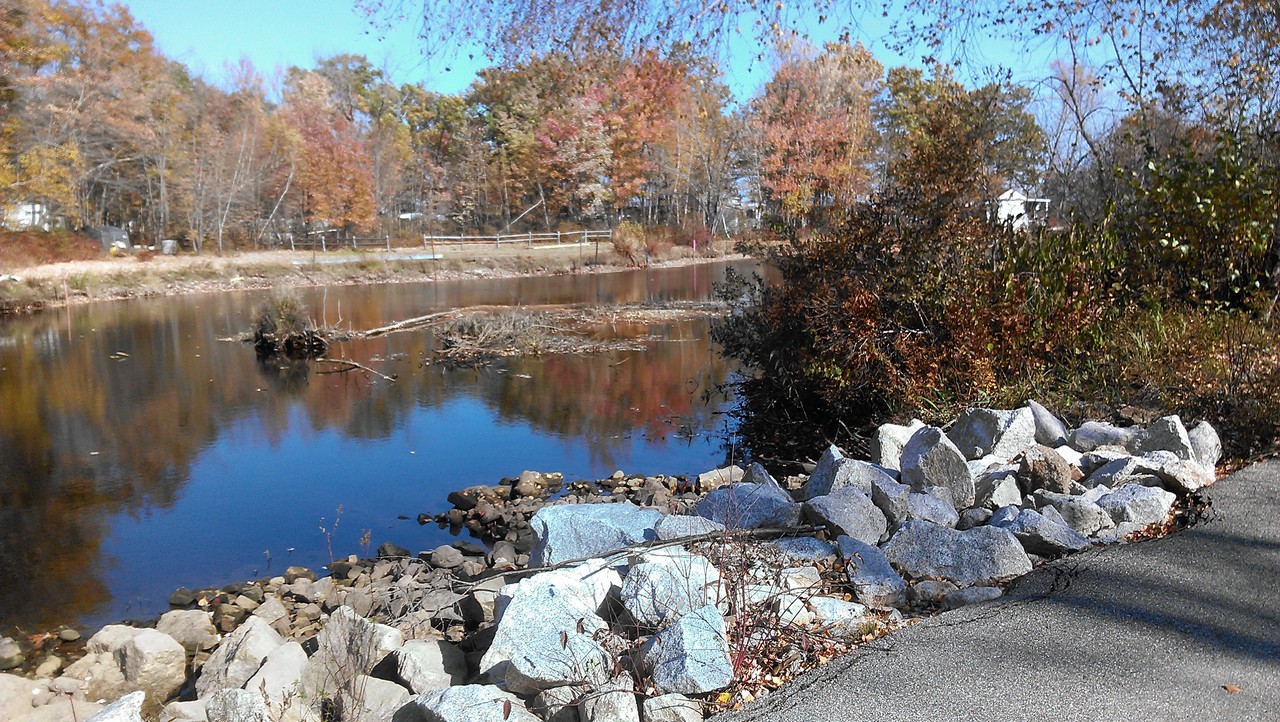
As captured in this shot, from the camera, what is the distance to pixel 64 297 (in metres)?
27.0

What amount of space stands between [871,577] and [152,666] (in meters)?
4.21

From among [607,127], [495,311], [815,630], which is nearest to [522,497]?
[815,630]

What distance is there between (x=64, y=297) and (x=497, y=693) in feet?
94.9

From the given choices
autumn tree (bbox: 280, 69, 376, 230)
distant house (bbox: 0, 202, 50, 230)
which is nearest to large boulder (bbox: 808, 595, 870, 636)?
distant house (bbox: 0, 202, 50, 230)

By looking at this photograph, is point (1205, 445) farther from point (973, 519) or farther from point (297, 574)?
point (297, 574)

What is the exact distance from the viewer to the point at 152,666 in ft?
17.6

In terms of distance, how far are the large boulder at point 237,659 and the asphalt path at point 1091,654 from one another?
9.35ft

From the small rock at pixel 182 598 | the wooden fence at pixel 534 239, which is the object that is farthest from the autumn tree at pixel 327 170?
the small rock at pixel 182 598

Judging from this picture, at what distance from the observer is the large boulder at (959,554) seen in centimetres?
445

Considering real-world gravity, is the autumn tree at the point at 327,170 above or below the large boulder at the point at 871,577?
above

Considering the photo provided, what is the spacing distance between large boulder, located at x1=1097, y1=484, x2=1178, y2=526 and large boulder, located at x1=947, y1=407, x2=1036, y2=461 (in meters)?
1.22

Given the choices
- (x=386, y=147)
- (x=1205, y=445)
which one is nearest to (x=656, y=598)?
(x=1205, y=445)

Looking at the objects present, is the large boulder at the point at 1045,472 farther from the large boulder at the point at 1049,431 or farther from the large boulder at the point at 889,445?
→ the large boulder at the point at 889,445

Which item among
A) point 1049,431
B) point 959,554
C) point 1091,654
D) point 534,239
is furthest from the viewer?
point 534,239
